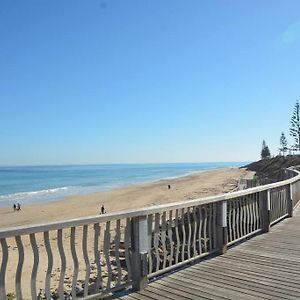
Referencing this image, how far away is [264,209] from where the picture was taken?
812cm

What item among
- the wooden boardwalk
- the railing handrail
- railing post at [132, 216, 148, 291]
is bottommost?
the wooden boardwalk

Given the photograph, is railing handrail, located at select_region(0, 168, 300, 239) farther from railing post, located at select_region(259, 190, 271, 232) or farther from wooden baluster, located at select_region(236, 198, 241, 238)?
railing post, located at select_region(259, 190, 271, 232)

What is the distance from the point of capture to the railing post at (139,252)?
4.73 m

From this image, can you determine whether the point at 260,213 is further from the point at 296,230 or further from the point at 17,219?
the point at 17,219

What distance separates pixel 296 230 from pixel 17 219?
22858 millimetres

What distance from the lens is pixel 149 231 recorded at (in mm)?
4934

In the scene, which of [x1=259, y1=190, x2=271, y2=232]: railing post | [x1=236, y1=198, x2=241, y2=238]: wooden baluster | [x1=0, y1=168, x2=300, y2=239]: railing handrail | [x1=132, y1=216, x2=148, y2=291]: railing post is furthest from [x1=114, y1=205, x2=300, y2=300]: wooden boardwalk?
[x1=259, y1=190, x2=271, y2=232]: railing post

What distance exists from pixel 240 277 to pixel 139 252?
149 centimetres

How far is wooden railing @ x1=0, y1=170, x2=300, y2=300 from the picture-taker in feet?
12.7

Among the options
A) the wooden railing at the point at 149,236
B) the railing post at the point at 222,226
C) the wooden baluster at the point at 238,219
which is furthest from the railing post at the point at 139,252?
the wooden baluster at the point at 238,219

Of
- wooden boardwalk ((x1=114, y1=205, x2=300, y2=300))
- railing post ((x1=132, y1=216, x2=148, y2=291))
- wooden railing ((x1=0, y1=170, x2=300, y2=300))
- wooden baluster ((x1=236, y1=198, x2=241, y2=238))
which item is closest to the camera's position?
wooden railing ((x1=0, y1=170, x2=300, y2=300))

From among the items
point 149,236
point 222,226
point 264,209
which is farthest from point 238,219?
point 149,236

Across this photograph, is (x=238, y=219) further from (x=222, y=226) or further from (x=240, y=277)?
(x=240, y=277)

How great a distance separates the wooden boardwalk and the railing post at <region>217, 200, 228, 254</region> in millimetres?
174
